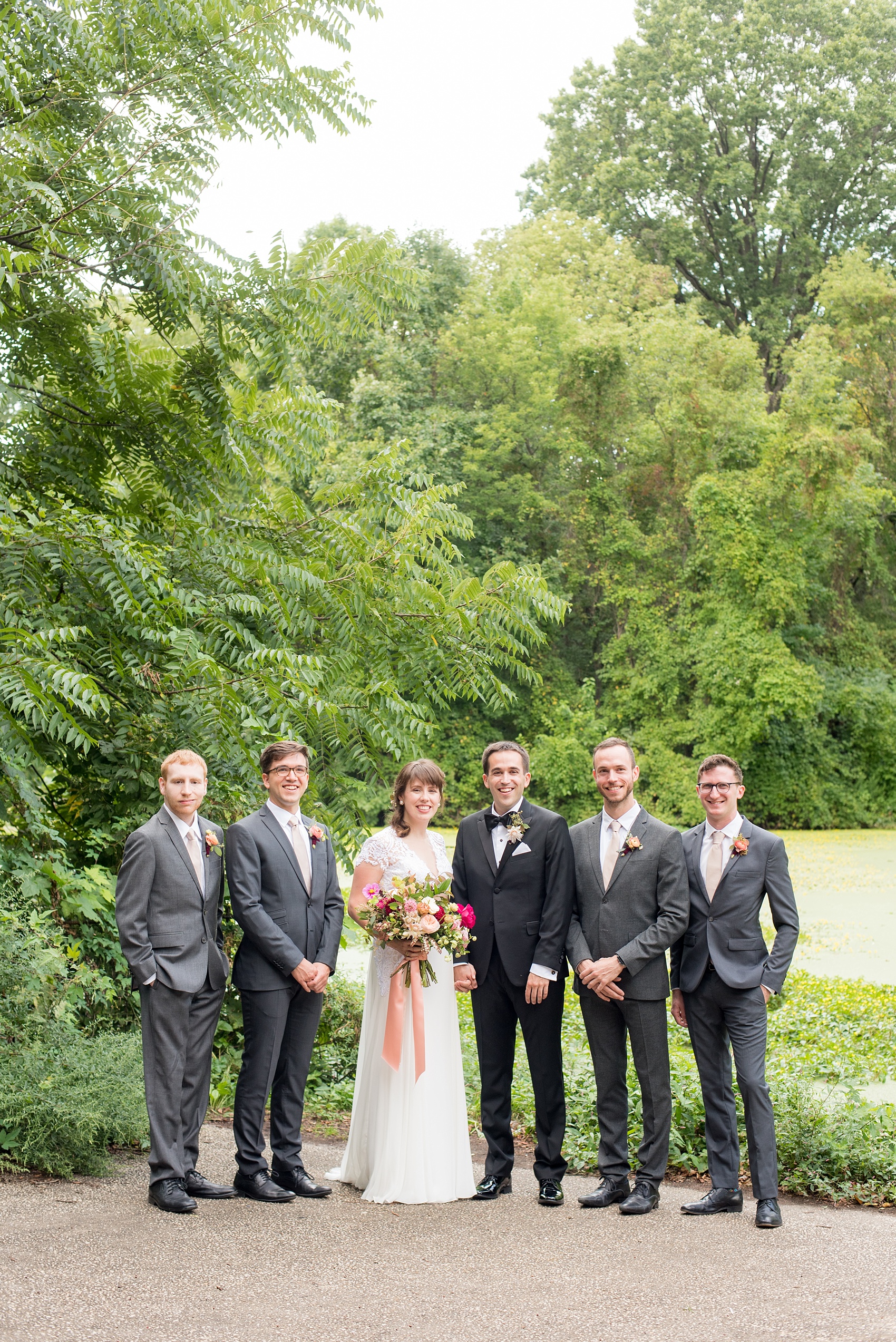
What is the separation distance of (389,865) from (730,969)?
1.60 metres

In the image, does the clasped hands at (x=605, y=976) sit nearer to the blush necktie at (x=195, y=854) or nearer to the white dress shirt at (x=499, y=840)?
the white dress shirt at (x=499, y=840)

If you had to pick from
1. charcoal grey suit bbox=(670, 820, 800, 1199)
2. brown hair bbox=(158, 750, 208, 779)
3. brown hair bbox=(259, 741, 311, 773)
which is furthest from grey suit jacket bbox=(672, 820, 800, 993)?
brown hair bbox=(158, 750, 208, 779)

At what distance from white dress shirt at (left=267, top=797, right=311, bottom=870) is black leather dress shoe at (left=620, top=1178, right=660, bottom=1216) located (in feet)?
6.51

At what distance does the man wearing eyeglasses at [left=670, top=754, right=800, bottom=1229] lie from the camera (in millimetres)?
5195

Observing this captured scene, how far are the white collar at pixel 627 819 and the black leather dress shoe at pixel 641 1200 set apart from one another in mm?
1517

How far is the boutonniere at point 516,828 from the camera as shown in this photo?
5.52 m

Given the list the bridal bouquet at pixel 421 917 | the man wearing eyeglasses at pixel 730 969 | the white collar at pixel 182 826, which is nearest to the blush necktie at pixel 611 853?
the man wearing eyeglasses at pixel 730 969

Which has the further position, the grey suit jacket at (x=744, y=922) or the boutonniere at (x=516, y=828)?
the boutonniere at (x=516, y=828)

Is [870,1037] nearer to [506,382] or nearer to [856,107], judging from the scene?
[506,382]

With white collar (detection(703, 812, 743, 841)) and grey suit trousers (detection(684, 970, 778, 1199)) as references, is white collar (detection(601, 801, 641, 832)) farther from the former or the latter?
grey suit trousers (detection(684, 970, 778, 1199))

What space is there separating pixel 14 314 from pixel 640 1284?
5.93 m

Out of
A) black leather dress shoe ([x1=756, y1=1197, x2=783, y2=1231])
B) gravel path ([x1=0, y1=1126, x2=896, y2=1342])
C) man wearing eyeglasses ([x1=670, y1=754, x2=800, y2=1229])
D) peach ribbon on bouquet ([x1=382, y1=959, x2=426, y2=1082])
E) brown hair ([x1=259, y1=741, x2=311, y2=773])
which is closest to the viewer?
gravel path ([x1=0, y1=1126, x2=896, y2=1342])

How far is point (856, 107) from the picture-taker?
119ft

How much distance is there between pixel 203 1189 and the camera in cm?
510
